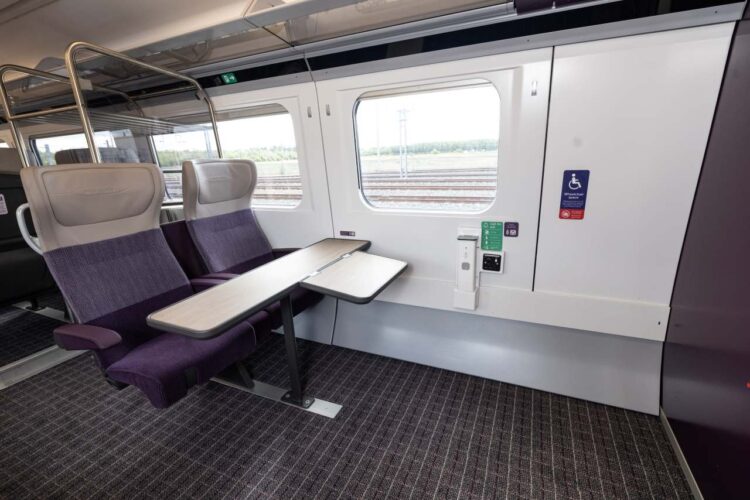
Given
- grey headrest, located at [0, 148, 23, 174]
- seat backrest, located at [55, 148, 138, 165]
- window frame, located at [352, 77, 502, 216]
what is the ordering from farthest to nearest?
grey headrest, located at [0, 148, 23, 174], seat backrest, located at [55, 148, 138, 165], window frame, located at [352, 77, 502, 216]

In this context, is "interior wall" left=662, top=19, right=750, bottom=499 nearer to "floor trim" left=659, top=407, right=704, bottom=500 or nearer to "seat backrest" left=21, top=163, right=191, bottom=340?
"floor trim" left=659, top=407, right=704, bottom=500

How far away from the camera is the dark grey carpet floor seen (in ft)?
5.10

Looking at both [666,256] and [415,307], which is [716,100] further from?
[415,307]

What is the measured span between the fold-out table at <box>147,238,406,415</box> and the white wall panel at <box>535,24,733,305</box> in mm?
1071

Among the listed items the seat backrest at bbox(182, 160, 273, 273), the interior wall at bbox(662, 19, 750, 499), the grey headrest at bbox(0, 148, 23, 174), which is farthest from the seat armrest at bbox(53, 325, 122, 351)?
the grey headrest at bbox(0, 148, 23, 174)

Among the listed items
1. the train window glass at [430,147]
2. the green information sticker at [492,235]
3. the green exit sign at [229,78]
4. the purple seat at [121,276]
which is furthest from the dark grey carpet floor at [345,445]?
the green exit sign at [229,78]

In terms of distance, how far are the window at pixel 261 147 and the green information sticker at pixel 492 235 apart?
147 centimetres

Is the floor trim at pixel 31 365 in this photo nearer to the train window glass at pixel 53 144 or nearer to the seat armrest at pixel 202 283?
the seat armrest at pixel 202 283

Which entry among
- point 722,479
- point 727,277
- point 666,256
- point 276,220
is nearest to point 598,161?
point 666,256

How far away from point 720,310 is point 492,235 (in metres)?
1.04

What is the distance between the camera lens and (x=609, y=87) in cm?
161

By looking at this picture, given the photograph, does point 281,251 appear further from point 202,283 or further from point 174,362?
point 174,362

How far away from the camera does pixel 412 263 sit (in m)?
2.35

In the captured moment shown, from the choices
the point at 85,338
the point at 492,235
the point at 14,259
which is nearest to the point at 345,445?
the point at 85,338
